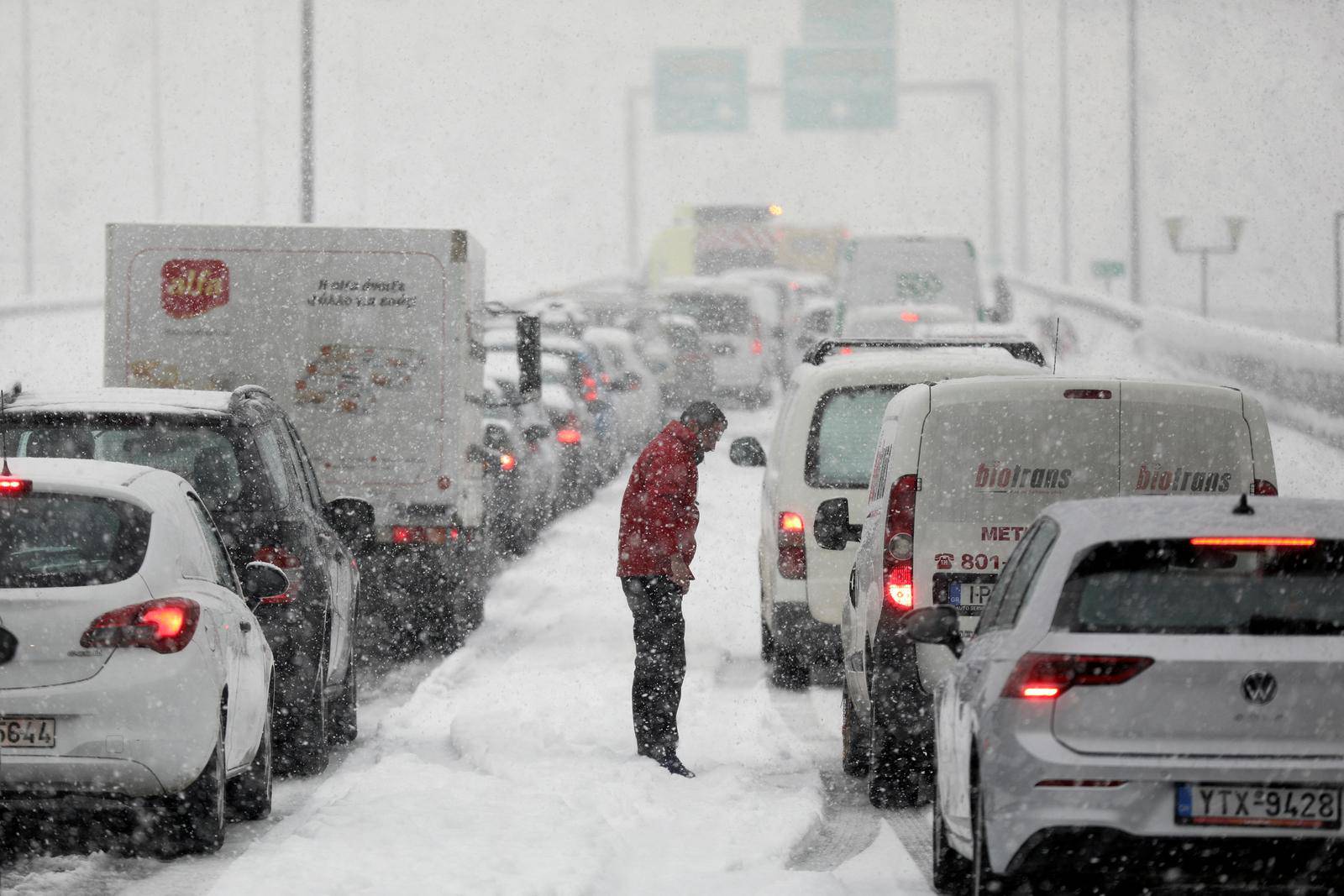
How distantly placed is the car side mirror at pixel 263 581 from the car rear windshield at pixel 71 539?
125 centimetres

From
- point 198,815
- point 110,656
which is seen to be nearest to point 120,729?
point 110,656

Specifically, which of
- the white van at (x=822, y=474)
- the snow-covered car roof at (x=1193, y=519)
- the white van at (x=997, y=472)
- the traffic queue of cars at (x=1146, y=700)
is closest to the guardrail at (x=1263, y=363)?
the white van at (x=822, y=474)

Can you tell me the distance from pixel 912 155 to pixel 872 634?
110m

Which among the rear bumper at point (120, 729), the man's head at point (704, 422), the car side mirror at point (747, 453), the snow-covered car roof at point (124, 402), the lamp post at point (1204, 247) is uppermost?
the lamp post at point (1204, 247)

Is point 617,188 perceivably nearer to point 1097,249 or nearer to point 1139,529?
point 1097,249

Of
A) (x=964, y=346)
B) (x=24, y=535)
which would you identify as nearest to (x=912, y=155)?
(x=964, y=346)

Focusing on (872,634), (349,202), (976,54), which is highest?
(976,54)

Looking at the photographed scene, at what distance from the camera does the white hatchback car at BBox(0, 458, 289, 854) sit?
742cm

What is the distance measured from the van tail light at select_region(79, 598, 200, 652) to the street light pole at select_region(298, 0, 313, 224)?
61.5 ft

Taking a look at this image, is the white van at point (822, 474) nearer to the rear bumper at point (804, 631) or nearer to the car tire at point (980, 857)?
the rear bumper at point (804, 631)

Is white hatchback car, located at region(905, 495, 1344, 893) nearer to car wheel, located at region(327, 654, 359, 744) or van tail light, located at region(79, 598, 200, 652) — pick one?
van tail light, located at region(79, 598, 200, 652)

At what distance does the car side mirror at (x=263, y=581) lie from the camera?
902 centimetres

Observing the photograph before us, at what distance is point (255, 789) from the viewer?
866 cm

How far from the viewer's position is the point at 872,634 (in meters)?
8.93
